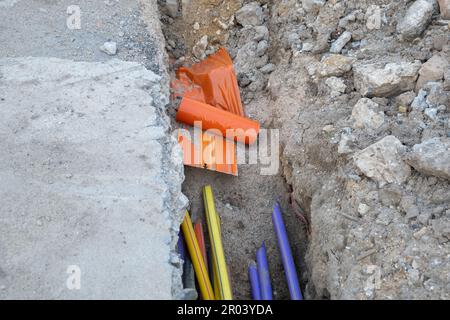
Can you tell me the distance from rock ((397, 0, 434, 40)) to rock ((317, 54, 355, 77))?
398 millimetres

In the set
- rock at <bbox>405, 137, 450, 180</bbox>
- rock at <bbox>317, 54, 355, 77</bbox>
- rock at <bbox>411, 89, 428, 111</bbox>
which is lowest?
rock at <bbox>405, 137, 450, 180</bbox>

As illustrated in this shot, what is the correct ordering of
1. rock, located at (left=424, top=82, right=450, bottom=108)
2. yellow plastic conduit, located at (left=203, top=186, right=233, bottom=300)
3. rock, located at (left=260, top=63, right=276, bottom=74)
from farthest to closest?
rock, located at (left=260, top=63, right=276, bottom=74) → rock, located at (left=424, top=82, right=450, bottom=108) → yellow plastic conduit, located at (left=203, top=186, right=233, bottom=300)

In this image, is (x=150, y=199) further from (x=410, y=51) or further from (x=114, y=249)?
(x=410, y=51)

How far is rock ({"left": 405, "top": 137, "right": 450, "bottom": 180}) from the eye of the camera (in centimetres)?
314

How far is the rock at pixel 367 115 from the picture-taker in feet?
Answer: 12.1

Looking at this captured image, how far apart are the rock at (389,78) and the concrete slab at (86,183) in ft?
4.44

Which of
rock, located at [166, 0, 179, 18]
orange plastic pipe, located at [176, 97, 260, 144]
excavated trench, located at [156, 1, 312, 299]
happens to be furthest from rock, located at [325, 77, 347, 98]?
rock, located at [166, 0, 179, 18]

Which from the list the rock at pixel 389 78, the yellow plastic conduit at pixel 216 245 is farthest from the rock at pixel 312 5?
the yellow plastic conduit at pixel 216 245

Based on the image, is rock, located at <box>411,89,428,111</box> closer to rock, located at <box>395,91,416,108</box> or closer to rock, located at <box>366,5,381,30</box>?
rock, located at <box>395,91,416,108</box>

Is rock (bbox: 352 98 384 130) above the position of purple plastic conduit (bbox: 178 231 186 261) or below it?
above

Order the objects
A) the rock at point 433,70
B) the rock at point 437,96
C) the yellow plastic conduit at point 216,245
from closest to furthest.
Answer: the yellow plastic conduit at point 216,245 < the rock at point 437,96 < the rock at point 433,70

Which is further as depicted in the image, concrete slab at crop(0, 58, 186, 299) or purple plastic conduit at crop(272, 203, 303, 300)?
purple plastic conduit at crop(272, 203, 303, 300)

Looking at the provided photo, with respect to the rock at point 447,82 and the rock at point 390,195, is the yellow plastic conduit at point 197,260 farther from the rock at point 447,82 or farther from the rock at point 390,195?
the rock at point 447,82

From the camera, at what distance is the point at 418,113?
362 centimetres
